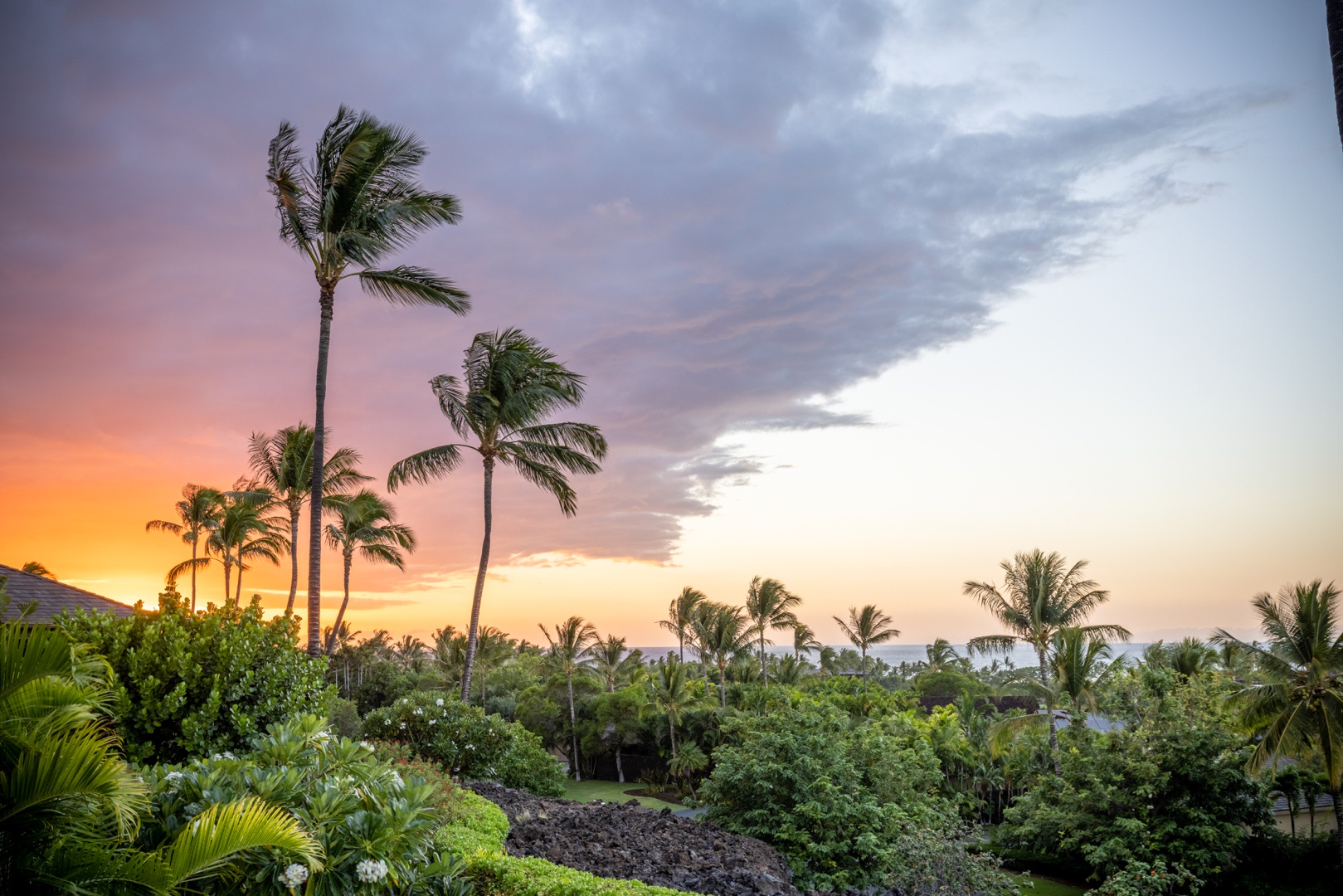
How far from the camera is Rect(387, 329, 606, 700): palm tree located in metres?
19.8

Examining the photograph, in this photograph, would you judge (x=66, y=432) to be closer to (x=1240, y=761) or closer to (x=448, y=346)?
(x=448, y=346)

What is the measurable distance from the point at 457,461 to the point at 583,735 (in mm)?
16153

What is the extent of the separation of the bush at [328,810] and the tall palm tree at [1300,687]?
1984cm

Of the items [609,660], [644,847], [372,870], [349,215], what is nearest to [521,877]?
[372,870]

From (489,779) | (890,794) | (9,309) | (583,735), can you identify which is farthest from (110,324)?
(583,735)

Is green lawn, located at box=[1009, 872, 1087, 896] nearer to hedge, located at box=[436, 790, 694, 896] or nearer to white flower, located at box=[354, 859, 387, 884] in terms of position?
hedge, located at box=[436, 790, 694, 896]

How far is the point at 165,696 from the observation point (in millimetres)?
6785

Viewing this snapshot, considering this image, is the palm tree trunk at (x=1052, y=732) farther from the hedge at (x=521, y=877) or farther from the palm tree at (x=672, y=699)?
the hedge at (x=521, y=877)

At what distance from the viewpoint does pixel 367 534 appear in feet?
101

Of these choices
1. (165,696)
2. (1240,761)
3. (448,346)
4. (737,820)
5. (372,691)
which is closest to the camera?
(165,696)

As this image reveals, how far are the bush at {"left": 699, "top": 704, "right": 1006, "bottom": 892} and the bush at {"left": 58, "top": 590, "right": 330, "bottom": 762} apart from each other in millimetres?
8787

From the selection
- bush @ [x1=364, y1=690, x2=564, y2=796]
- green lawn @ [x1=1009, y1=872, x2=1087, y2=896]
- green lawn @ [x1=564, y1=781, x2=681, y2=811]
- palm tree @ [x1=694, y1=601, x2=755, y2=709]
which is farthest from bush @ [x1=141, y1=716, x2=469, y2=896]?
palm tree @ [x1=694, y1=601, x2=755, y2=709]

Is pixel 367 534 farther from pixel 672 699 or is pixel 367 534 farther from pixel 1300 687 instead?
pixel 1300 687

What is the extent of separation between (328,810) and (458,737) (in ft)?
40.6
